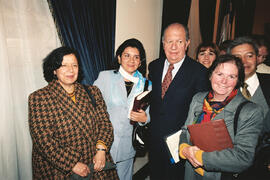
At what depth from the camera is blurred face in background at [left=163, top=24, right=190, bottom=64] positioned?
1863 millimetres

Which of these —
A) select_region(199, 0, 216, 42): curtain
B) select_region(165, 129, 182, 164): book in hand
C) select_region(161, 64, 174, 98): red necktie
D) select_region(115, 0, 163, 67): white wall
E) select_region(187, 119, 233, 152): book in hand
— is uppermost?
select_region(199, 0, 216, 42): curtain

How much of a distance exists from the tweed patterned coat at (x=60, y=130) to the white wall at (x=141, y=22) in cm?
141

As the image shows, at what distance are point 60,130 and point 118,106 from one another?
2.15 feet

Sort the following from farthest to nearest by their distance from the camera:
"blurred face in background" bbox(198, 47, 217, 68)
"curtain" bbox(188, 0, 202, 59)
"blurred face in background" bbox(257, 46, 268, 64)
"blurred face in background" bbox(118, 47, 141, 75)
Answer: "curtain" bbox(188, 0, 202, 59)
"blurred face in background" bbox(198, 47, 217, 68)
"blurred face in background" bbox(257, 46, 268, 64)
"blurred face in background" bbox(118, 47, 141, 75)

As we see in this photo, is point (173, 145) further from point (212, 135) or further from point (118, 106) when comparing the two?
point (118, 106)

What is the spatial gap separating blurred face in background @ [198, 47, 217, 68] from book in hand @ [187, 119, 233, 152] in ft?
6.26

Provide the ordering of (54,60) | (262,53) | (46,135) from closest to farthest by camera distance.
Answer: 1. (46,135)
2. (54,60)
3. (262,53)

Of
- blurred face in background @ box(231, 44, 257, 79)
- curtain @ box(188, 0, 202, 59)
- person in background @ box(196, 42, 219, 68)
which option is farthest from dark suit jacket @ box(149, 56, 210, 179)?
curtain @ box(188, 0, 202, 59)

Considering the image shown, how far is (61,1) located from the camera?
5.73ft

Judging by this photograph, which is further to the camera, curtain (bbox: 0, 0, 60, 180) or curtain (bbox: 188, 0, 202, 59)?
curtain (bbox: 188, 0, 202, 59)

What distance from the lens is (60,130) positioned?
1427 millimetres

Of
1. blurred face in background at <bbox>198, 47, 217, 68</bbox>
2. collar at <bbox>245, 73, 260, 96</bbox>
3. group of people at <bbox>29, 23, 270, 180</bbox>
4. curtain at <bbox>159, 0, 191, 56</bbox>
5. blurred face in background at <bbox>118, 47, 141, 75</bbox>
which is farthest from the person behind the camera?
curtain at <bbox>159, 0, 191, 56</bbox>

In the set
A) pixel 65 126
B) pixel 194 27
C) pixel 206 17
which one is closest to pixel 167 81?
pixel 65 126

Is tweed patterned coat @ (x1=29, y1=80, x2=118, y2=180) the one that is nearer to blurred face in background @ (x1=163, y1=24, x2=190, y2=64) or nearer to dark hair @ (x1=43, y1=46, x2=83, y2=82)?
dark hair @ (x1=43, y1=46, x2=83, y2=82)
